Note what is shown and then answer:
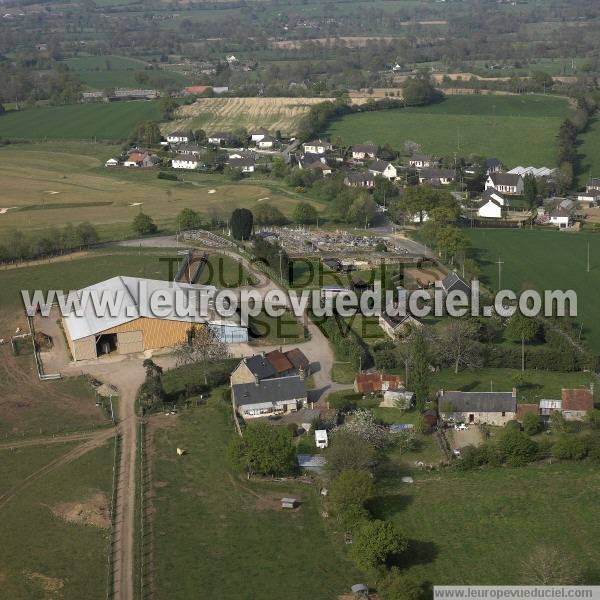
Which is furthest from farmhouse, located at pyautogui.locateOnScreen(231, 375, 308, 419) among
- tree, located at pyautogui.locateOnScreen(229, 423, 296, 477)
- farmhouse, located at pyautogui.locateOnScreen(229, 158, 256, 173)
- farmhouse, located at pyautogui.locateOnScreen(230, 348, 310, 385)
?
farmhouse, located at pyautogui.locateOnScreen(229, 158, 256, 173)

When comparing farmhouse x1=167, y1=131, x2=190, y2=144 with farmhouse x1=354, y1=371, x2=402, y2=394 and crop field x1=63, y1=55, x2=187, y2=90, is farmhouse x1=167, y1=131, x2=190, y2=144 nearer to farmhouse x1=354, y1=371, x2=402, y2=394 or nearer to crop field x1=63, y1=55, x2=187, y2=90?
crop field x1=63, y1=55, x2=187, y2=90

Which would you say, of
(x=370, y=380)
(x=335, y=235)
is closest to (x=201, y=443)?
(x=370, y=380)

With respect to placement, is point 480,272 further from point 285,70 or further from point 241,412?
point 285,70

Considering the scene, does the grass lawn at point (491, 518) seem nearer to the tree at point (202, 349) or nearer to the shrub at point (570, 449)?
the shrub at point (570, 449)

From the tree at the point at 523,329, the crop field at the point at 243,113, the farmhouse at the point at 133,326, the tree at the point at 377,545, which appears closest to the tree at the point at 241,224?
the farmhouse at the point at 133,326

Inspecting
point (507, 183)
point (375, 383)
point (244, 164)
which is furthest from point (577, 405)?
point (244, 164)
